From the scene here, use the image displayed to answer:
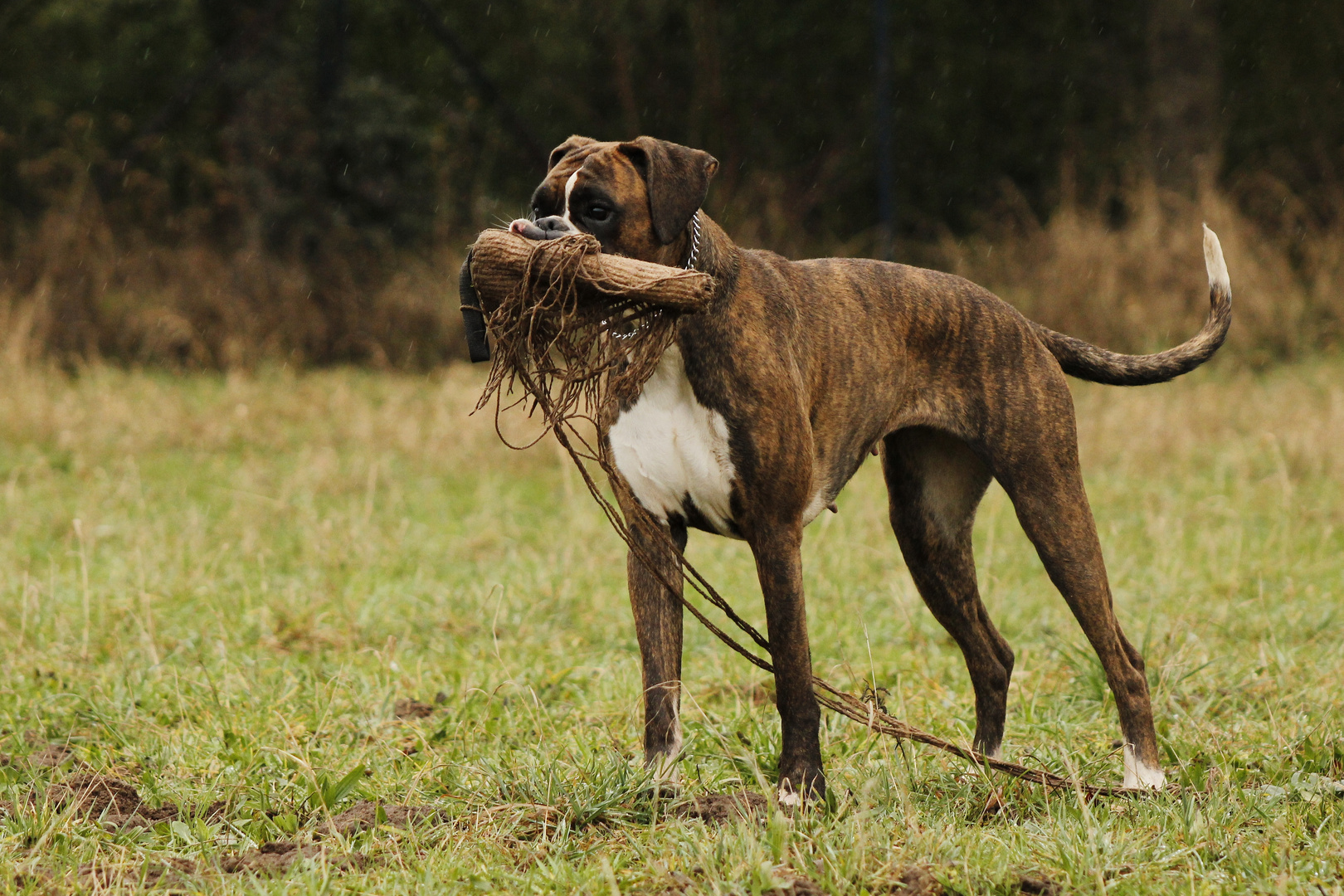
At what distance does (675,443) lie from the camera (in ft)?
10.1

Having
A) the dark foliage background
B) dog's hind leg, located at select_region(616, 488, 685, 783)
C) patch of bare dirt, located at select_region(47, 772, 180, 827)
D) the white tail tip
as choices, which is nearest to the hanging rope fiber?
dog's hind leg, located at select_region(616, 488, 685, 783)

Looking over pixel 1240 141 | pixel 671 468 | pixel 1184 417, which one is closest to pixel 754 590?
pixel 671 468

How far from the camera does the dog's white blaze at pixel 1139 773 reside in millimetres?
3490

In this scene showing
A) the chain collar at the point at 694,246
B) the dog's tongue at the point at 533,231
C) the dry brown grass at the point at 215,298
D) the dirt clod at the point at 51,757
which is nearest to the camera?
the dog's tongue at the point at 533,231

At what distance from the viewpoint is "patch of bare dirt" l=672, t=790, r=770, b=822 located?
302 centimetres

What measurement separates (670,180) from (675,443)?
0.61 m

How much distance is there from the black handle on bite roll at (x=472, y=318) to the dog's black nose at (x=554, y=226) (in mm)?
184

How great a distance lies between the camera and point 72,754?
12.2ft

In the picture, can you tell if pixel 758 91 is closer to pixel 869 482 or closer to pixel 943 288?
pixel 869 482

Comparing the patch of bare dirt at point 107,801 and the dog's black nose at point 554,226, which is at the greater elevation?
the dog's black nose at point 554,226

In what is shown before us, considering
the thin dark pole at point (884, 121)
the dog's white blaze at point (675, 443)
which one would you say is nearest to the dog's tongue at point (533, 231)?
the dog's white blaze at point (675, 443)

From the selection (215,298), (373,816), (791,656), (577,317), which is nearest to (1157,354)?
(791,656)

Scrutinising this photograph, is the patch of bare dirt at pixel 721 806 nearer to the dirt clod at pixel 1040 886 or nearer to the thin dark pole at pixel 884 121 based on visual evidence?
the dirt clod at pixel 1040 886

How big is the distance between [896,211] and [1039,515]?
1473cm
